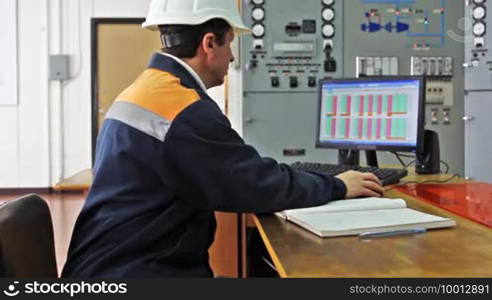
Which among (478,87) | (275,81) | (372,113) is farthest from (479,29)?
(372,113)

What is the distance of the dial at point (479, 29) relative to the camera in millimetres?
3752

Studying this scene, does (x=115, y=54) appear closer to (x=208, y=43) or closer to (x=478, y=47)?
(x=478, y=47)

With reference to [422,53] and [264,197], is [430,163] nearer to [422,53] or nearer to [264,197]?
[264,197]

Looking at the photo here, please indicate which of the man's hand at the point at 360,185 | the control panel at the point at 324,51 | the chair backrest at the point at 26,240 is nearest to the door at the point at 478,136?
the control panel at the point at 324,51

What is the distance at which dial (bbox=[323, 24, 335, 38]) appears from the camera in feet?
12.3

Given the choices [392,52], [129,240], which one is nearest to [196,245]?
[129,240]

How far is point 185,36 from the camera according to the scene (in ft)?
4.10

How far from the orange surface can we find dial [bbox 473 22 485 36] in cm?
223

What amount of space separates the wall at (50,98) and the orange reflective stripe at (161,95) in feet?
17.1

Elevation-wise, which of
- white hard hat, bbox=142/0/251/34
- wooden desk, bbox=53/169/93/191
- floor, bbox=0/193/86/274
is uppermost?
white hard hat, bbox=142/0/251/34

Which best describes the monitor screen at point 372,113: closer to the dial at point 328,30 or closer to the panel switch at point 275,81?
the panel switch at point 275,81

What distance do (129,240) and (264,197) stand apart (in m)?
0.29

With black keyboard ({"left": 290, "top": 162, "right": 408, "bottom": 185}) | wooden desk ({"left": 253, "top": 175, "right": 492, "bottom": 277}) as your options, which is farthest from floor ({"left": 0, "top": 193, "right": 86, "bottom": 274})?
wooden desk ({"left": 253, "top": 175, "right": 492, "bottom": 277})

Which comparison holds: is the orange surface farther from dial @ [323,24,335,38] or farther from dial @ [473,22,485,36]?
dial @ [473,22,485,36]
